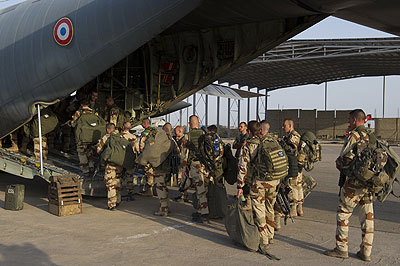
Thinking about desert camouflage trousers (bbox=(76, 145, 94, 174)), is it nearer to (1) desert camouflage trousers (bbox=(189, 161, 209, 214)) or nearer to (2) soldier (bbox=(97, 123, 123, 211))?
(2) soldier (bbox=(97, 123, 123, 211))

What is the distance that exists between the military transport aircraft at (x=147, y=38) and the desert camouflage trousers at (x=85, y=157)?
133 cm

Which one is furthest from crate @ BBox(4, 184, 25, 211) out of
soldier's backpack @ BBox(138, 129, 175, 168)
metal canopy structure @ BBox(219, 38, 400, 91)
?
metal canopy structure @ BBox(219, 38, 400, 91)

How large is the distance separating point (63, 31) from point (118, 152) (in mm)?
2732

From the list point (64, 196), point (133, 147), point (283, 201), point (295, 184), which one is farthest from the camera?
point (133, 147)

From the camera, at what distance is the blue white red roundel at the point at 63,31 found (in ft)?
24.7

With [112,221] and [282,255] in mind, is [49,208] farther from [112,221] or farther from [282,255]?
[282,255]

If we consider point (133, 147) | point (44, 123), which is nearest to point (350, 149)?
point (133, 147)

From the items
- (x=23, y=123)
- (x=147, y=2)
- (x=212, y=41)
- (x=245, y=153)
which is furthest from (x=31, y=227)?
(x=212, y=41)

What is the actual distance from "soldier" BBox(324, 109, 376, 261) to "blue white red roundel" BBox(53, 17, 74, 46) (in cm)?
564

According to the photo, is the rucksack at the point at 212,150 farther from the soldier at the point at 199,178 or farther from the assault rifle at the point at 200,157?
the soldier at the point at 199,178

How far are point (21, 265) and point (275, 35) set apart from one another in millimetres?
6822

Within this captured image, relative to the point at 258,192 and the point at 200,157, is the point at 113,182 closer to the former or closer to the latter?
the point at 200,157

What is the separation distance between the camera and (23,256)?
4957 mm

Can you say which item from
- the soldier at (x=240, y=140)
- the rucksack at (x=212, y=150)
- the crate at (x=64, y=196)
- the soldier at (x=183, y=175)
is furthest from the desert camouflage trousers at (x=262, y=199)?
the crate at (x=64, y=196)
